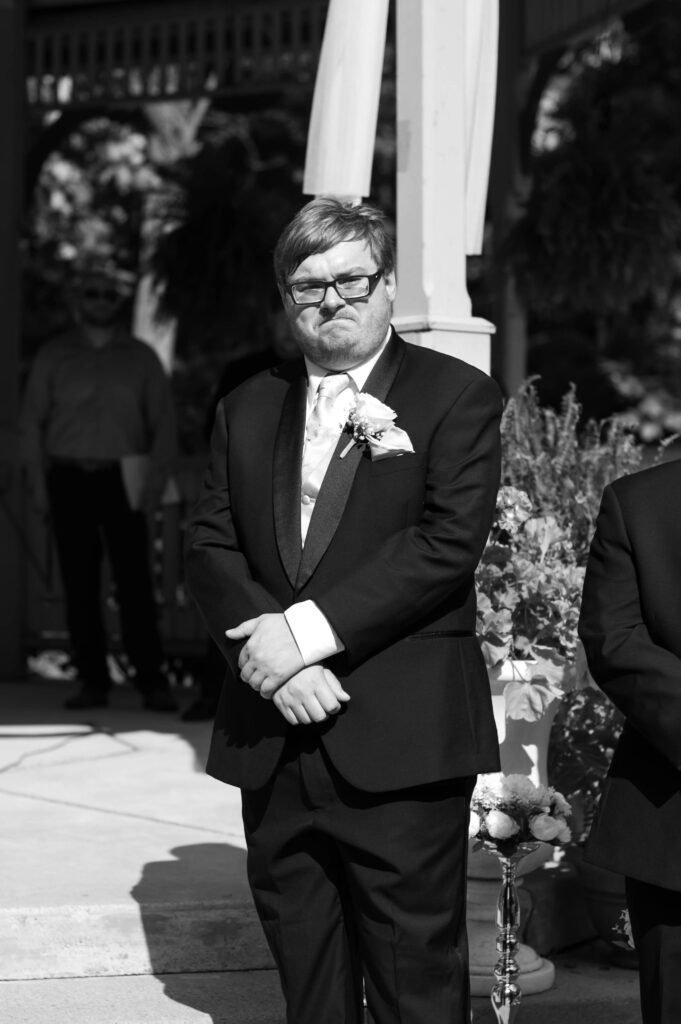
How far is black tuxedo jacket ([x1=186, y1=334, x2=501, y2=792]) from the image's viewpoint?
2.95 metres

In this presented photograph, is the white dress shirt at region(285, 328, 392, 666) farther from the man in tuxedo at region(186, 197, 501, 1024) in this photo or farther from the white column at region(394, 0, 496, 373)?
the white column at region(394, 0, 496, 373)

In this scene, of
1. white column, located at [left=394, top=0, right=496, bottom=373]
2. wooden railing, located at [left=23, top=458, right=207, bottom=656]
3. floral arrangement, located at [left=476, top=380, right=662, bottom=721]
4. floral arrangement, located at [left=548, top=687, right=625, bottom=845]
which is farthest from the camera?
wooden railing, located at [left=23, top=458, right=207, bottom=656]

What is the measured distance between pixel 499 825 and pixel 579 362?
44.7 ft

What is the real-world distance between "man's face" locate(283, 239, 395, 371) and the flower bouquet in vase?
110cm

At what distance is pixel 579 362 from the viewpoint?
55.2ft

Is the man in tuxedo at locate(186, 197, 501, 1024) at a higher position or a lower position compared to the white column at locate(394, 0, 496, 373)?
lower

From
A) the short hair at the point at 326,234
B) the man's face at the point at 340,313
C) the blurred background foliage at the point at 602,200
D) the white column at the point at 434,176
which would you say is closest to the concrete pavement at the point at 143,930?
the white column at the point at 434,176

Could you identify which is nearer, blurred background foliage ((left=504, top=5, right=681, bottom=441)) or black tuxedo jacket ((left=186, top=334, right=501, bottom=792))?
black tuxedo jacket ((left=186, top=334, right=501, bottom=792))

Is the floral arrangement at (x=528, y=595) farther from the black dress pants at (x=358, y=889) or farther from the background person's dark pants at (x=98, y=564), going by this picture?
the background person's dark pants at (x=98, y=564)

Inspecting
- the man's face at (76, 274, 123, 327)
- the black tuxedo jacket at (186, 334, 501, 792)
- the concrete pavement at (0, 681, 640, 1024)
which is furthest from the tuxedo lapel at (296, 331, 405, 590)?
the man's face at (76, 274, 123, 327)

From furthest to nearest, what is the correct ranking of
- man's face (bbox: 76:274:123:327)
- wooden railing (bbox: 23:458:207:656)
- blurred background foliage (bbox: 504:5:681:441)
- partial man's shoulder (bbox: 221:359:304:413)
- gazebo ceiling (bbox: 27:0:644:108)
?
gazebo ceiling (bbox: 27:0:644:108) → wooden railing (bbox: 23:458:207:656) → blurred background foliage (bbox: 504:5:681:441) → man's face (bbox: 76:274:123:327) → partial man's shoulder (bbox: 221:359:304:413)

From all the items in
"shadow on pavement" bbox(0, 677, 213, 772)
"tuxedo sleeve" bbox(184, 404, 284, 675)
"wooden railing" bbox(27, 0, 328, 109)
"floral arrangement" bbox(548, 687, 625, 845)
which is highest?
"wooden railing" bbox(27, 0, 328, 109)

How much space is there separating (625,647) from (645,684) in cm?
8

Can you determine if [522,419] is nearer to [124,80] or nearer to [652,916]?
[652,916]
